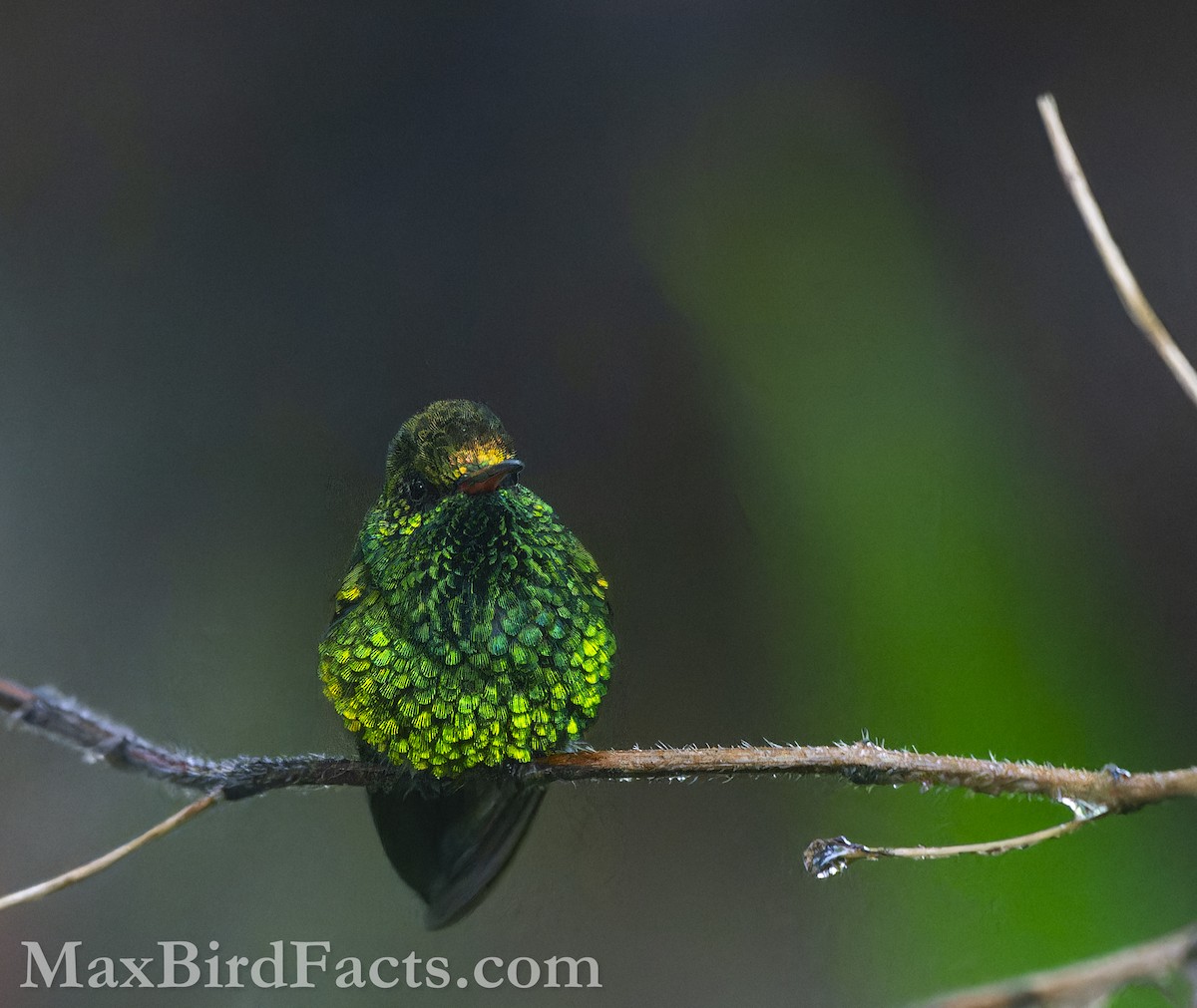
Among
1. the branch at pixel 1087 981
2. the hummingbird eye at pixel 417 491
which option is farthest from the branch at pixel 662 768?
the branch at pixel 1087 981

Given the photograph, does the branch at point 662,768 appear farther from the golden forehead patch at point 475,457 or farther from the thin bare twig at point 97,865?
the golden forehead patch at point 475,457

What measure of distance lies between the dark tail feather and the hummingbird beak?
0.33m

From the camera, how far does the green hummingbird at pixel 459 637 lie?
0.92 metres

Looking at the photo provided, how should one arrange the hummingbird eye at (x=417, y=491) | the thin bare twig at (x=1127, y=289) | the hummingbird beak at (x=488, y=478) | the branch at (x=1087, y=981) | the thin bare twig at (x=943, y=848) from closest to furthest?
1. the branch at (x=1087, y=981)
2. the thin bare twig at (x=1127, y=289)
3. the thin bare twig at (x=943, y=848)
4. the hummingbird beak at (x=488, y=478)
5. the hummingbird eye at (x=417, y=491)

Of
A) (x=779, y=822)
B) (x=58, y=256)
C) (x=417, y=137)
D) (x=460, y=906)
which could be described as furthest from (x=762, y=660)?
(x=58, y=256)

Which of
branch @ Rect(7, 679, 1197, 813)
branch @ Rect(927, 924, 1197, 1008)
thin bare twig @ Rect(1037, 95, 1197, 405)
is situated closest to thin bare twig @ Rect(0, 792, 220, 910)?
branch @ Rect(7, 679, 1197, 813)

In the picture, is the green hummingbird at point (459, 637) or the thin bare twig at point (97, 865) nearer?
the thin bare twig at point (97, 865)

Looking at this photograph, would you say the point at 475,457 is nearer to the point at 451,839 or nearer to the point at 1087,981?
the point at 451,839

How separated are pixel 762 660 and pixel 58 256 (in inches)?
36.9

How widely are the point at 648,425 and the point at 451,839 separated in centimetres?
51

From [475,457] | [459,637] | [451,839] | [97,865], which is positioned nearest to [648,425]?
[475,457]

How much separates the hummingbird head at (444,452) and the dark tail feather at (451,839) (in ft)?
Answer: 1.06

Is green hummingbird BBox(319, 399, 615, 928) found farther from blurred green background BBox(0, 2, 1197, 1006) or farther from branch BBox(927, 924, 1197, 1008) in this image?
branch BBox(927, 924, 1197, 1008)

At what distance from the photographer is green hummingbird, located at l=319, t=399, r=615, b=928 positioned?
92cm
